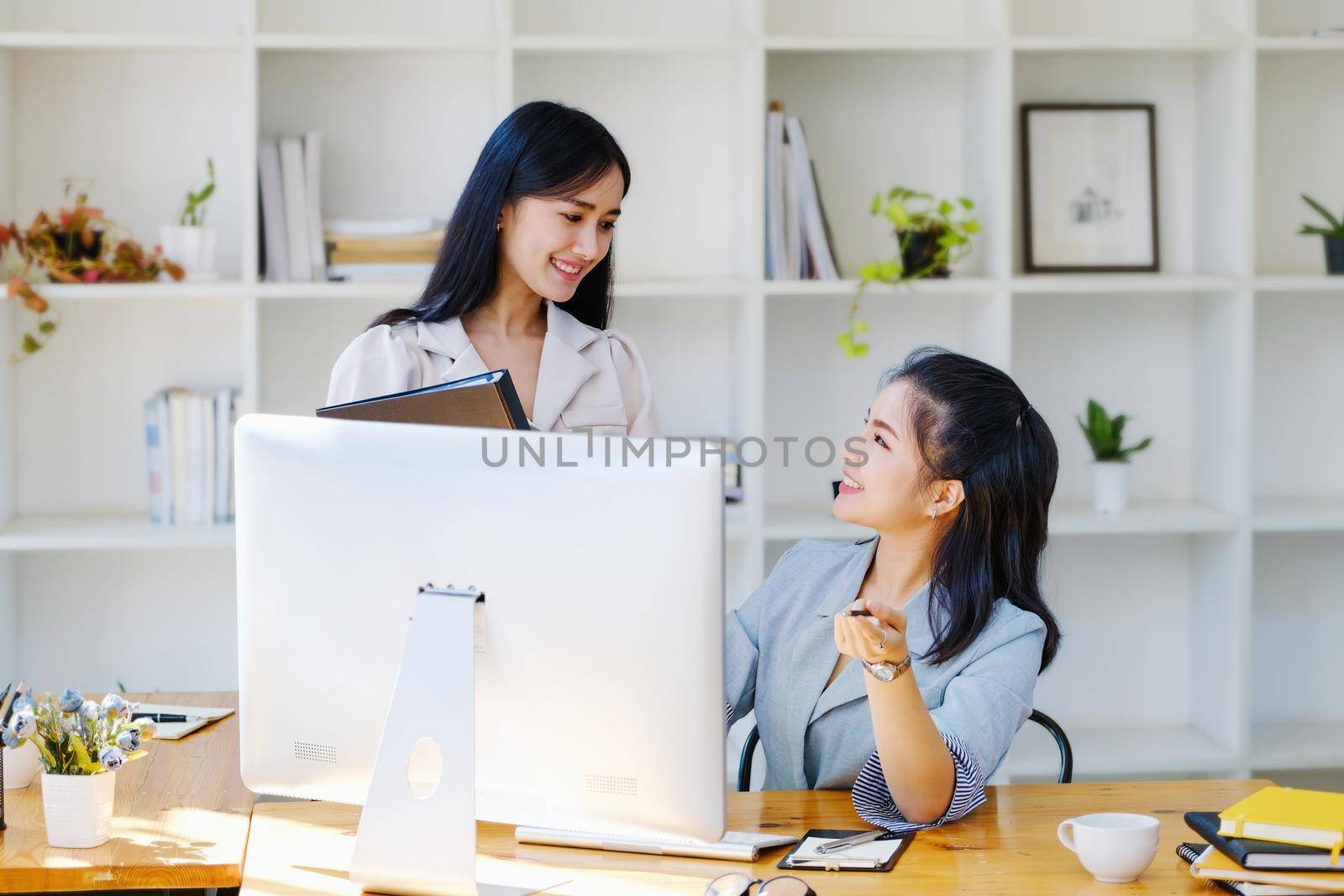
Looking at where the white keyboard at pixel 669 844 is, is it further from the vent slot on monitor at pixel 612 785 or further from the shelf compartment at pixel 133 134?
the shelf compartment at pixel 133 134

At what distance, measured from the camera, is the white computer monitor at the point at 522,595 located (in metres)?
1.23

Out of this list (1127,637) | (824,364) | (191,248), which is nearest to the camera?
(191,248)

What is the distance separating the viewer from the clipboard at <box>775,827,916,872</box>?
1.42m

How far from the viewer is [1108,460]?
3.17 meters

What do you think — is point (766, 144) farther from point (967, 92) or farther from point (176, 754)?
point (176, 754)

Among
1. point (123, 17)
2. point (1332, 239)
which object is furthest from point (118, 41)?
point (1332, 239)

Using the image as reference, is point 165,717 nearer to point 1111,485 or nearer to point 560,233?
point 560,233

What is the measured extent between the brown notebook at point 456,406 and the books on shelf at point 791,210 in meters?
1.60

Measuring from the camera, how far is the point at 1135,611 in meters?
3.40

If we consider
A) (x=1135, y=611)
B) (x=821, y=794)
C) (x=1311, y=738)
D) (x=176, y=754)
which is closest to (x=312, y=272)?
(x=176, y=754)

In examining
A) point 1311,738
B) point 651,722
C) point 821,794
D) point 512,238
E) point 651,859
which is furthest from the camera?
point 1311,738

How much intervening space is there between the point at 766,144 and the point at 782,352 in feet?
1.74

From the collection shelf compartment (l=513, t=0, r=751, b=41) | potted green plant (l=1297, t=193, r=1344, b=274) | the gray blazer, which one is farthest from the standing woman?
potted green plant (l=1297, t=193, r=1344, b=274)

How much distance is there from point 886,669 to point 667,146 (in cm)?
202
